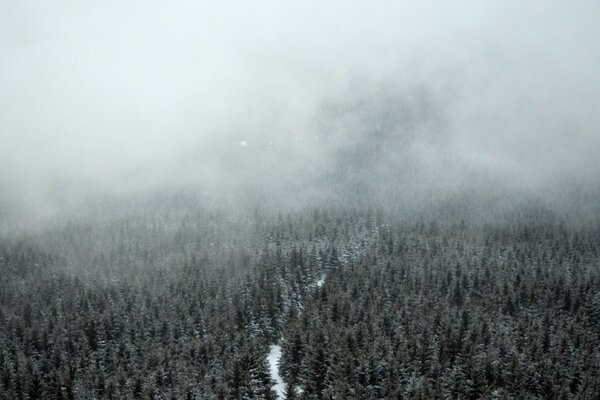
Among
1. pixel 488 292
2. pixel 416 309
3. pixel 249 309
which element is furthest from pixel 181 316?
pixel 488 292

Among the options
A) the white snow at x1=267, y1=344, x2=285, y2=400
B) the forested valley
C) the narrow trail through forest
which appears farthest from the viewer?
the white snow at x1=267, y1=344, x2=285, y2=400

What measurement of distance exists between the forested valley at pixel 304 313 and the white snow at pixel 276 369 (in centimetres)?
178

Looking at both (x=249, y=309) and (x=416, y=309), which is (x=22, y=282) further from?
(x=416, y=309)

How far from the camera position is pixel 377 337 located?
93750mm

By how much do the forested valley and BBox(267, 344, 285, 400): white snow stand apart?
1777mm

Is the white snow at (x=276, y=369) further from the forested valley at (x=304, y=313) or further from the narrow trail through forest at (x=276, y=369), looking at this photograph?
the forested valley at (x=304, y=313)

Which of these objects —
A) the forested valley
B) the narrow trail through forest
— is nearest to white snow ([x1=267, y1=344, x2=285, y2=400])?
the narrow trail through forest

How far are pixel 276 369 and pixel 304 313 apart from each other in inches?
557

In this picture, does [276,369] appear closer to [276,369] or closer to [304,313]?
[276,369]

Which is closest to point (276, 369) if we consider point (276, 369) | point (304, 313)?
point (276, 369)

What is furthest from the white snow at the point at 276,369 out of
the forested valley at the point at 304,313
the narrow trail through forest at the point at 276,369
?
the forested valley at the point at 304,313

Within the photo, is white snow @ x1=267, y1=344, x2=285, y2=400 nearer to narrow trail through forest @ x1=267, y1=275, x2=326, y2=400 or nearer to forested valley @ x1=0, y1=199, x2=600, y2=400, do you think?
narrow trail through forest @ x1=267, y1=275, x2=326, y2=400

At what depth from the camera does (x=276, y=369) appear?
310 feet

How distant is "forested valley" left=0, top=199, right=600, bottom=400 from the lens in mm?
81812
